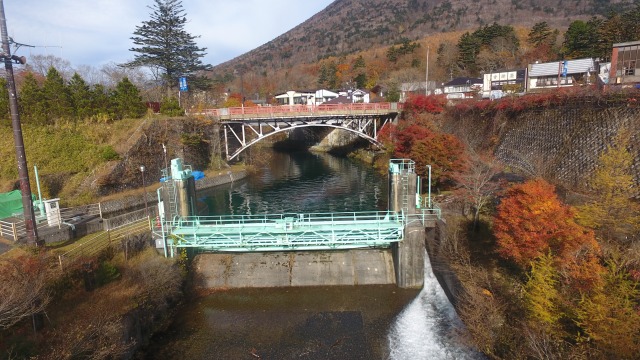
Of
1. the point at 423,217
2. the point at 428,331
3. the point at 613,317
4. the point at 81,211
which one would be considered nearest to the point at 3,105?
the point at 81,211

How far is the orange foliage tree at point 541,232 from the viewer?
39.2 feet

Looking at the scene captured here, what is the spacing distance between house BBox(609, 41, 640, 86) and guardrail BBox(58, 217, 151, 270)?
3016 centimetres

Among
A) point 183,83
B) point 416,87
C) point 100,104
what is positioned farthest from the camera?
point 416,87

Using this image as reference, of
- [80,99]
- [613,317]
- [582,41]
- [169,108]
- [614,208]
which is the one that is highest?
[582,41]

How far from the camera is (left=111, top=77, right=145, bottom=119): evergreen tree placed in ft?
103

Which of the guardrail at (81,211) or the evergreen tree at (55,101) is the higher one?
the evergreen tree at (55,101)

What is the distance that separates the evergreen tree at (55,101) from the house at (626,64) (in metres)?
39.2

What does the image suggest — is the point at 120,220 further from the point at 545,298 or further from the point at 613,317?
the point at 613,317

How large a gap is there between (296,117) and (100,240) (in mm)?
24731

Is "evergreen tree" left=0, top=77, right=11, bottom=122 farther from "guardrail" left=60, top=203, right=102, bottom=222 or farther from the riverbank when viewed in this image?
"guardrail" left=60, top=203, right=102, bottom=222

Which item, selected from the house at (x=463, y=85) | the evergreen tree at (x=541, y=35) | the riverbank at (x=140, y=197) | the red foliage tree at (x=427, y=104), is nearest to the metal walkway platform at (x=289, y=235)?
the riverbank at (x=140, y=197)

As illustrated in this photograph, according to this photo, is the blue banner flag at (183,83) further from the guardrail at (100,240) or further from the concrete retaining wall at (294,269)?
the concrete retaining wall at (294,269)

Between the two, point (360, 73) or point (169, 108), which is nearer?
point (169, 108)

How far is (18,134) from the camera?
38.7 feet
